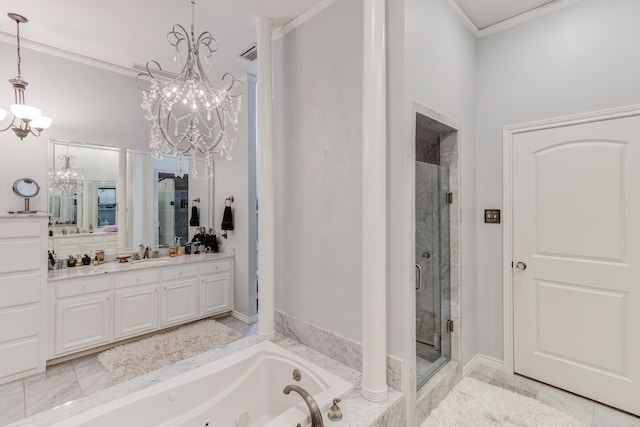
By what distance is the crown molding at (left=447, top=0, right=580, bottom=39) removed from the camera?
2332mm

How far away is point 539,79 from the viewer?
2467mm

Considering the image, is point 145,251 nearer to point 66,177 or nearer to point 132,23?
point 66,177

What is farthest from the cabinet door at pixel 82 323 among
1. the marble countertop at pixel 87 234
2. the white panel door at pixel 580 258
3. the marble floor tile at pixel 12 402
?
the white panel door at pixel 580 258

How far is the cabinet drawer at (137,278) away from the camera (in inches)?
126

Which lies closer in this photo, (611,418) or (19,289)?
(611,418)

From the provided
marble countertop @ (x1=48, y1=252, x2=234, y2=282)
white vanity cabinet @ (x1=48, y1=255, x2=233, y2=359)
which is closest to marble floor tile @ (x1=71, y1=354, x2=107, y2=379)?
white vanity cabinet @ (x1=48, y1=255, x2=233, y2=359)

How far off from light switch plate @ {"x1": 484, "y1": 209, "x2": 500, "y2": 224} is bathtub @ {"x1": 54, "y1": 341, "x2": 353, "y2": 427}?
75.5 inches

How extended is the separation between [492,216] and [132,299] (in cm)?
376

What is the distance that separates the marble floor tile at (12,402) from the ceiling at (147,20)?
3140 millimetres

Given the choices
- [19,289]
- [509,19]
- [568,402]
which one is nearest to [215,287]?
[19,289]

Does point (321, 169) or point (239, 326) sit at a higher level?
point (321, 169)

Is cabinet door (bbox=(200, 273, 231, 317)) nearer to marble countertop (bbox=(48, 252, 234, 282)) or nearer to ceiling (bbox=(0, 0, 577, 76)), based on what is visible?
marble countertop (bbox=(48, 252, 234, 282))

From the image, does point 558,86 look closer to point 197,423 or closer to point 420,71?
point 420,71

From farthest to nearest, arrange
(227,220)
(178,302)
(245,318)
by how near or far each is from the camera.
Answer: (227,220)
(245,318)
(178,302)
